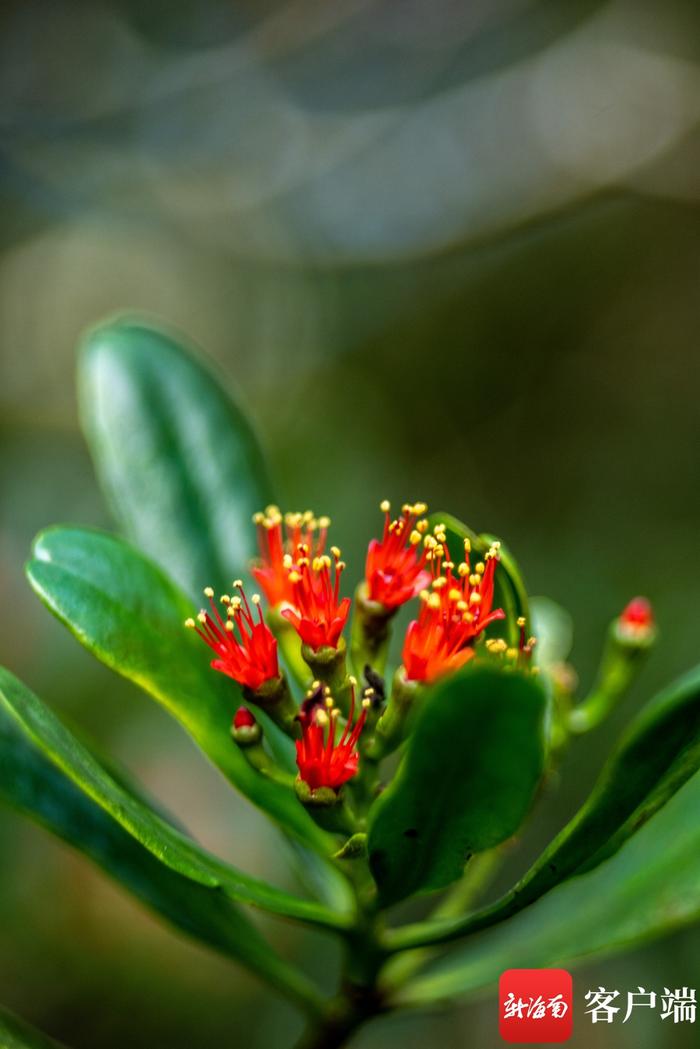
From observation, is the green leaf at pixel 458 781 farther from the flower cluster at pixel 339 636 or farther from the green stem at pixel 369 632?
the green stem at pixel 369 632

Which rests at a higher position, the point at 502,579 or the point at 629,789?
the point at 502,579

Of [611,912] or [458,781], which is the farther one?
[611,912]

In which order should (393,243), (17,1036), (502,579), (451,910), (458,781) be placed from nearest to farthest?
(458,781) → (17,1036) → (502,579) → (451,910) → (393,243)

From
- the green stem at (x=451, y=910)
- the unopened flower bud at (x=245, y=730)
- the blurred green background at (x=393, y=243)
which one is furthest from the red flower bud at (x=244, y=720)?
the blurred green background at (x=393, y=243)

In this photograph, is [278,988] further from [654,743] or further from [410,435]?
[410,435]

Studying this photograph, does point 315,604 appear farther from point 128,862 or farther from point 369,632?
point 128,862

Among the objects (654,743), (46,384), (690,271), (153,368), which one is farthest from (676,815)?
(46,384)

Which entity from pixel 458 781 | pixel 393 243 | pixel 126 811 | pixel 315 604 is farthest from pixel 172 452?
pixel 393 243
